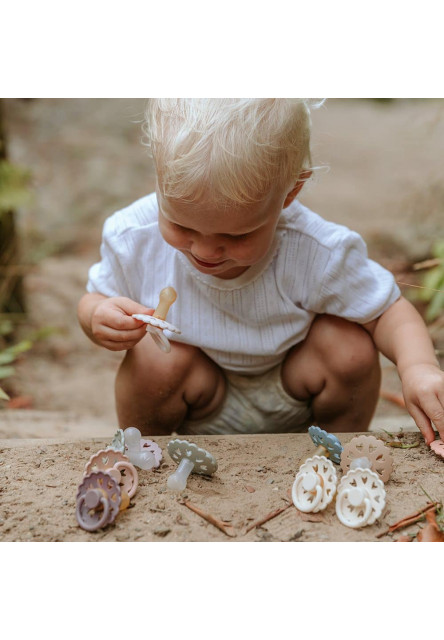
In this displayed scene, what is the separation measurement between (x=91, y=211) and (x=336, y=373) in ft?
6.91

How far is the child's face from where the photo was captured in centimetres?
129

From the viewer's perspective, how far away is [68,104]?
168 inches

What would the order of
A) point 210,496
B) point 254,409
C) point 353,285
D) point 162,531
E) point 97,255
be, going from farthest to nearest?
1. point 97,255
2. point 254,409
3. point 353,285
4. point 210,496
5. point 162,531

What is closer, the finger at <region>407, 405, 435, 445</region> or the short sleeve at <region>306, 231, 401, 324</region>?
the finger at <region>407, 405, 435, 445</region>

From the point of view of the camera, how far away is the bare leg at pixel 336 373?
1632 millimetres

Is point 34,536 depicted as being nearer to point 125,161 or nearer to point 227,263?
point 227,263

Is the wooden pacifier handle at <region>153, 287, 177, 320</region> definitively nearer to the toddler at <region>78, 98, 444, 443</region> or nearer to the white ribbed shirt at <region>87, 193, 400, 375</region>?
the toddler at <region>78, 98, 444, 443</region>

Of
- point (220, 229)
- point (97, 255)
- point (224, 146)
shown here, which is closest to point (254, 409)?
point (220, 229)

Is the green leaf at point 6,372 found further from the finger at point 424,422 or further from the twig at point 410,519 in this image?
the twig at point 410,519

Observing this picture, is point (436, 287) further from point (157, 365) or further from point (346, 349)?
point (157, 365)

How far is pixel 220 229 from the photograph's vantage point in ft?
4.25

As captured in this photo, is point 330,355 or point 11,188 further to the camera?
point 11,188

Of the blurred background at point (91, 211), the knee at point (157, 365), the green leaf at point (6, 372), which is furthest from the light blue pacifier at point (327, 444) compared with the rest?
the green leaf at point (6, 372)

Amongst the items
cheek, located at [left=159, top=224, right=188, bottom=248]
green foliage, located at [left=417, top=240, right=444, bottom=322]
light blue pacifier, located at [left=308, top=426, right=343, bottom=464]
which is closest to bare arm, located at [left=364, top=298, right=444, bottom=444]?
light blue pacifier, located at [left=308, top=426, right=343, bottom=464]
